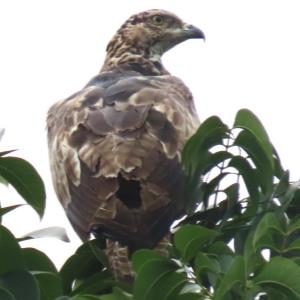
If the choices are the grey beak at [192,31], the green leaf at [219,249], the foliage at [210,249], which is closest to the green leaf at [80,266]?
the foliage at [210,249]

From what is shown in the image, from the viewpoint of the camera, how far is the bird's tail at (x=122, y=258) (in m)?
6.52

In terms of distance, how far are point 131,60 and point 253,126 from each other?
5318mm

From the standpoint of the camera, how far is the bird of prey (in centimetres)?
656

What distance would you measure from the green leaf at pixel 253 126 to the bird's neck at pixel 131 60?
481 cm

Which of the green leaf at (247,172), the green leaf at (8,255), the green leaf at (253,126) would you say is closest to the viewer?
the green leaf at (8,255)

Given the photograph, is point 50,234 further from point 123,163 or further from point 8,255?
point 123,163

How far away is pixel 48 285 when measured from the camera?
5.09m

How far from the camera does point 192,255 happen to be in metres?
5.22

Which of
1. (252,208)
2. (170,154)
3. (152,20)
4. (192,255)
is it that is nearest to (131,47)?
(152,20)

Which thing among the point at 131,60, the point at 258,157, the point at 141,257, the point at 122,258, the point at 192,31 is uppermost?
the point at 258,157

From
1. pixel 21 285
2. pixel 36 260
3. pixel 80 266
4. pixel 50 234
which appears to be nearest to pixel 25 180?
pixel 50 234

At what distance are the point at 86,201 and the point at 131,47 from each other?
4405 mm

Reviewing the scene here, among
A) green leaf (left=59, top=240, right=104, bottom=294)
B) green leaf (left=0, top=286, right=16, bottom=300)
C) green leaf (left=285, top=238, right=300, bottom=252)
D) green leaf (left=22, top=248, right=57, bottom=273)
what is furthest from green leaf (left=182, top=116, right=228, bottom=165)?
green leaf (left=0, top=286, right=16, bottom=300)

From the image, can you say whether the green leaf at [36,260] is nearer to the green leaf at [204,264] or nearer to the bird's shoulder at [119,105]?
the green leaf at [204,264]
